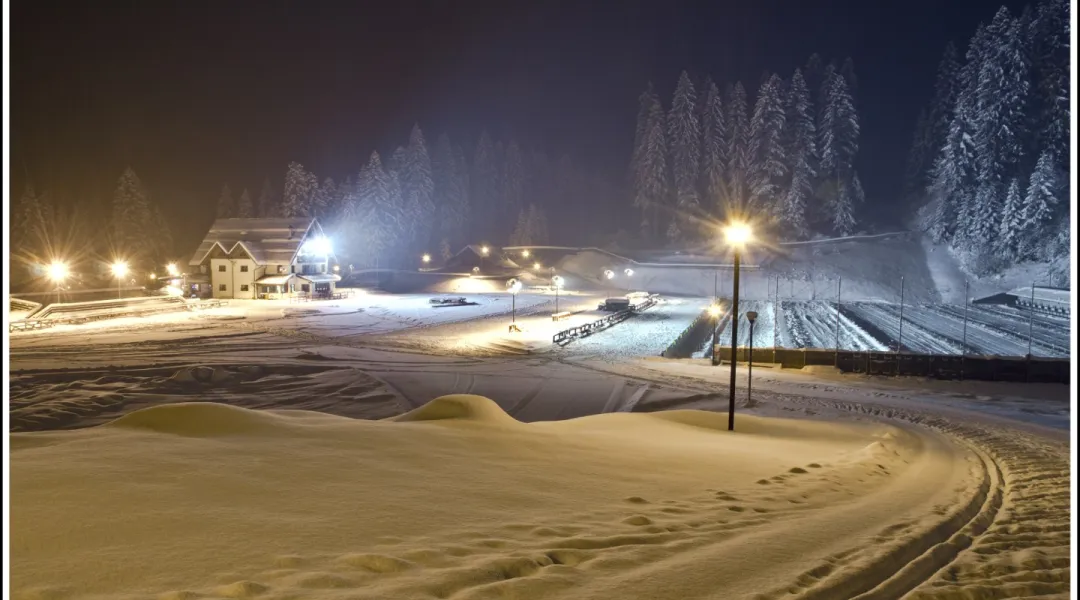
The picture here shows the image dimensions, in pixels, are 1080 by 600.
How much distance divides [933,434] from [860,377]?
12335mm

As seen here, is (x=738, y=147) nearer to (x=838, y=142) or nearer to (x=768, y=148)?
(x=768, y=148)

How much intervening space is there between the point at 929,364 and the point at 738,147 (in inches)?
2545

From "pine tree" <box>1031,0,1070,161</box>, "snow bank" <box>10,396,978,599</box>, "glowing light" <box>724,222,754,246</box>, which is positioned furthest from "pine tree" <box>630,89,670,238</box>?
"snow bank" <box>10,396,978,599</box>

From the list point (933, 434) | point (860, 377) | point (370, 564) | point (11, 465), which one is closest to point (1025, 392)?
point (860, 377)

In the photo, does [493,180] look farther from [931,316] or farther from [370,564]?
[370,564]

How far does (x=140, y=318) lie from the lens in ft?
154

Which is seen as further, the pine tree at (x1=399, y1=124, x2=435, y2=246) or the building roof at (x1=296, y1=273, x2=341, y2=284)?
the pine tree at (x1=399, y1=124, x2=435, y2=246)

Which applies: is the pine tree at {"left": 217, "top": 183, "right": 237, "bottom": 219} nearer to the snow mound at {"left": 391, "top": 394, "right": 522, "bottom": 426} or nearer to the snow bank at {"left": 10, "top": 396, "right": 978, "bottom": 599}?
the snow mound at {"left": 391, "top": 394, "right": 522, "bottom": 426}

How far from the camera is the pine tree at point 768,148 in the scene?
79.9m

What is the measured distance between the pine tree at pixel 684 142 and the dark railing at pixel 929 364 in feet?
204

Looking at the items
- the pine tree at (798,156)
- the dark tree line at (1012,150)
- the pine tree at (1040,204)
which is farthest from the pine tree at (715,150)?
the pine tree at (1040,204)

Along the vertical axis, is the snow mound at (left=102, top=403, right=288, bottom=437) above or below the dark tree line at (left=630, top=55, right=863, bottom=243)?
below

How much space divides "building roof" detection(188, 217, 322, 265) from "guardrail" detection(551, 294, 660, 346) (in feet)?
122

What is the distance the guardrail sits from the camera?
124 feet
